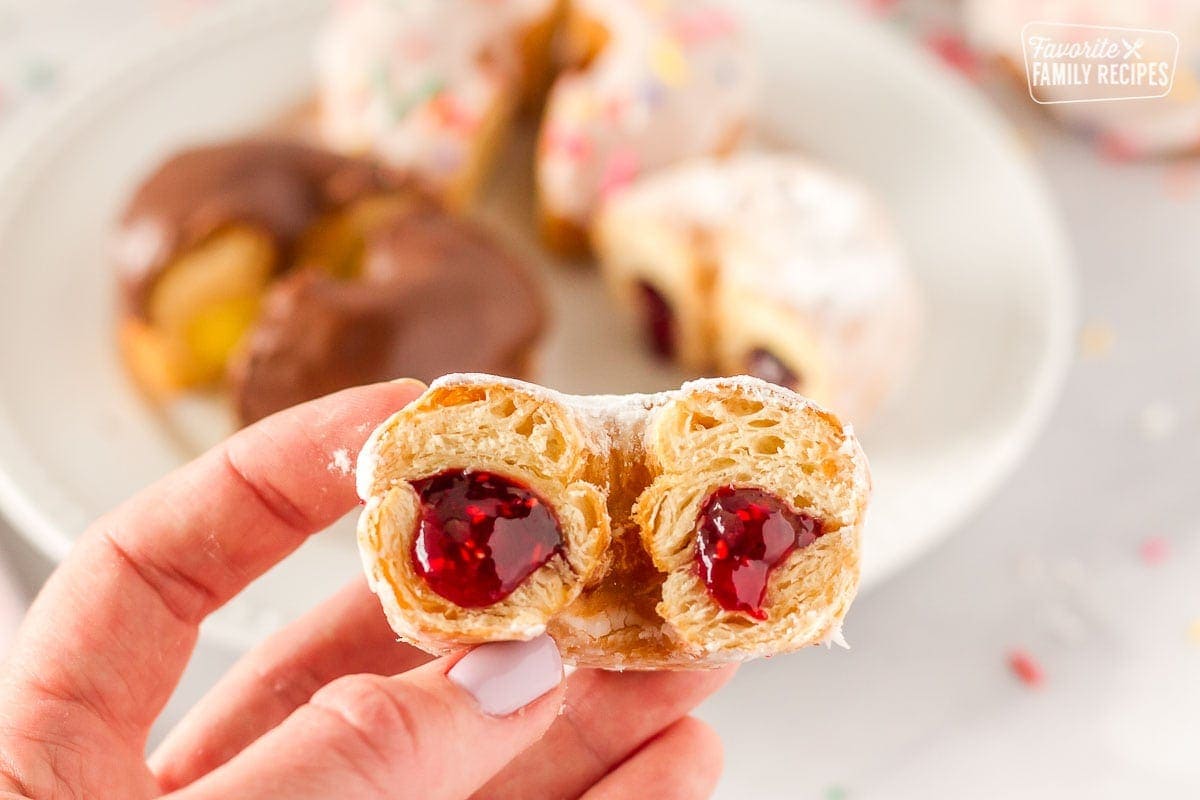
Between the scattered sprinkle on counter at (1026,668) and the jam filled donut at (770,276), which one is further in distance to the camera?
the jam filled donut at (770,276)

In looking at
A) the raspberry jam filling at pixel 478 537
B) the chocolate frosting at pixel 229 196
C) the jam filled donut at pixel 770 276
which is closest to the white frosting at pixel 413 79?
the chocolate frosting at pixel 229 196

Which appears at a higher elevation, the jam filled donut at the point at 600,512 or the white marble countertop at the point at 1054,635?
the jam filled donut at the point at 600,512

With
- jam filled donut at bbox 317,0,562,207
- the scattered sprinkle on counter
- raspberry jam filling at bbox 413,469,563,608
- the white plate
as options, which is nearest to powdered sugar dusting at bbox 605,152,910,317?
the white plate

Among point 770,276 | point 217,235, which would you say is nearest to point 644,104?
point 770,276

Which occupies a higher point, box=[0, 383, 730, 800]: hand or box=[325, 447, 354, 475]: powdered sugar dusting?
box=[325, 447, 354, 475]: powdered sugar dusting

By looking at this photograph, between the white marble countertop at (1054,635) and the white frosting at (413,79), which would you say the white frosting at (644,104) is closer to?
the white frosting at (413,79)

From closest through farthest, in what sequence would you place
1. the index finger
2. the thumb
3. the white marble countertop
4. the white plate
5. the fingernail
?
1. the thumb
2. the fingernail
3. the index finger
4. the white marble countertop
5. the white plate

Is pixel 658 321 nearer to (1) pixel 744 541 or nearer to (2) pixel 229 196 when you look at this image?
(2) pixel 229 196

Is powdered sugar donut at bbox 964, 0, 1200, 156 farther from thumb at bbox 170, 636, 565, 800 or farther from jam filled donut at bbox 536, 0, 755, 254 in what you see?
thumb at bbox 170, 636, 565, 800
